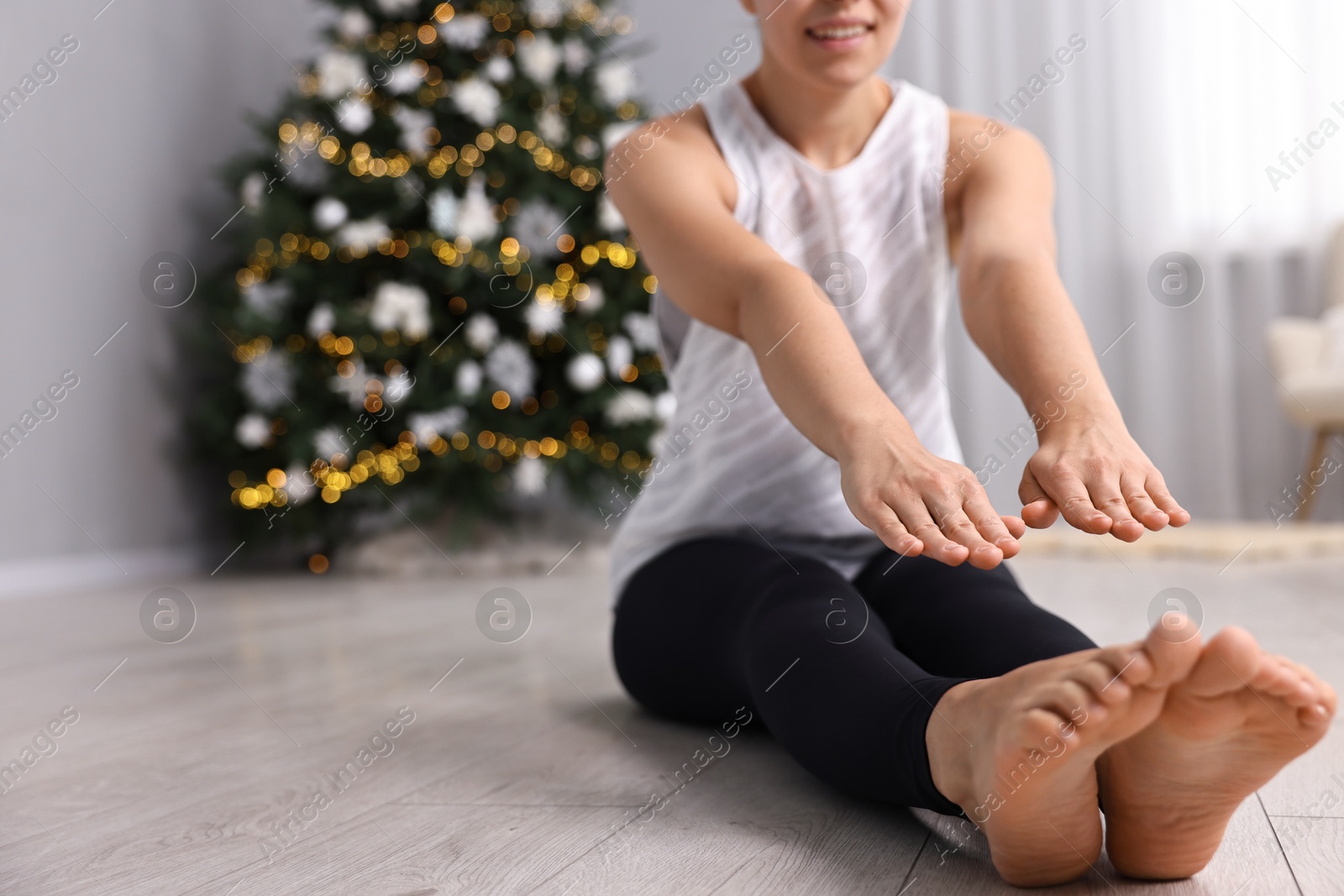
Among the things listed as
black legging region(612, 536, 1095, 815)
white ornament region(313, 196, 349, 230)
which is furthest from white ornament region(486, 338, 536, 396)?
black legging region(612, 536, 1095, 815)

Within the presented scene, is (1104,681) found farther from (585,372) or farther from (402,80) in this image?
(402,80)

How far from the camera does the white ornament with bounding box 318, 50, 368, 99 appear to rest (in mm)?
2738

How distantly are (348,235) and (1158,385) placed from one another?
228 centimetres

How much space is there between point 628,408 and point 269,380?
0.86 meters

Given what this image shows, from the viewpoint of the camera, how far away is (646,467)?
2.80 m

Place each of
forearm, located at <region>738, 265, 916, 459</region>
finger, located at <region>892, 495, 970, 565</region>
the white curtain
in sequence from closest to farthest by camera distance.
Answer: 1. finger, located at <region>892, 495, 970, 565</region>
2. forearm, located at <region>738, 265, 916, 459</region>
3. the white curtain

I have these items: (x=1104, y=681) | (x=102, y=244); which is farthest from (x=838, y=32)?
(x=102, y=244)

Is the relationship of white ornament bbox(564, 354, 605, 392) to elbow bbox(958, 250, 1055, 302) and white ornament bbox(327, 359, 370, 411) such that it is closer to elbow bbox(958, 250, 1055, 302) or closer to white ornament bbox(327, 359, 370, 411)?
white ornament bbox(327, 359, 370, 411)

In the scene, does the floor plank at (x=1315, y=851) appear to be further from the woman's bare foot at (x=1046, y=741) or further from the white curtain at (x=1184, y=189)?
the white curtain at (x=1184, y=189)

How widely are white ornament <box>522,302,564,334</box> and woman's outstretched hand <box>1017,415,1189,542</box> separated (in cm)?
205

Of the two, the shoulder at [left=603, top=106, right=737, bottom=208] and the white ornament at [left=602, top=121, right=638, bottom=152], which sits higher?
the shoulder at [left=603, top=106, right=737, bottom=208]

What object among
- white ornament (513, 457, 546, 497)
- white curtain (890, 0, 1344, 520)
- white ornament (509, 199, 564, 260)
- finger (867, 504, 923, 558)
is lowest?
white curtain (890, 0, 1344, 520)

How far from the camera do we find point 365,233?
2.70m

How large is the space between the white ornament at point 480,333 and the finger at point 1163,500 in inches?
85.2
